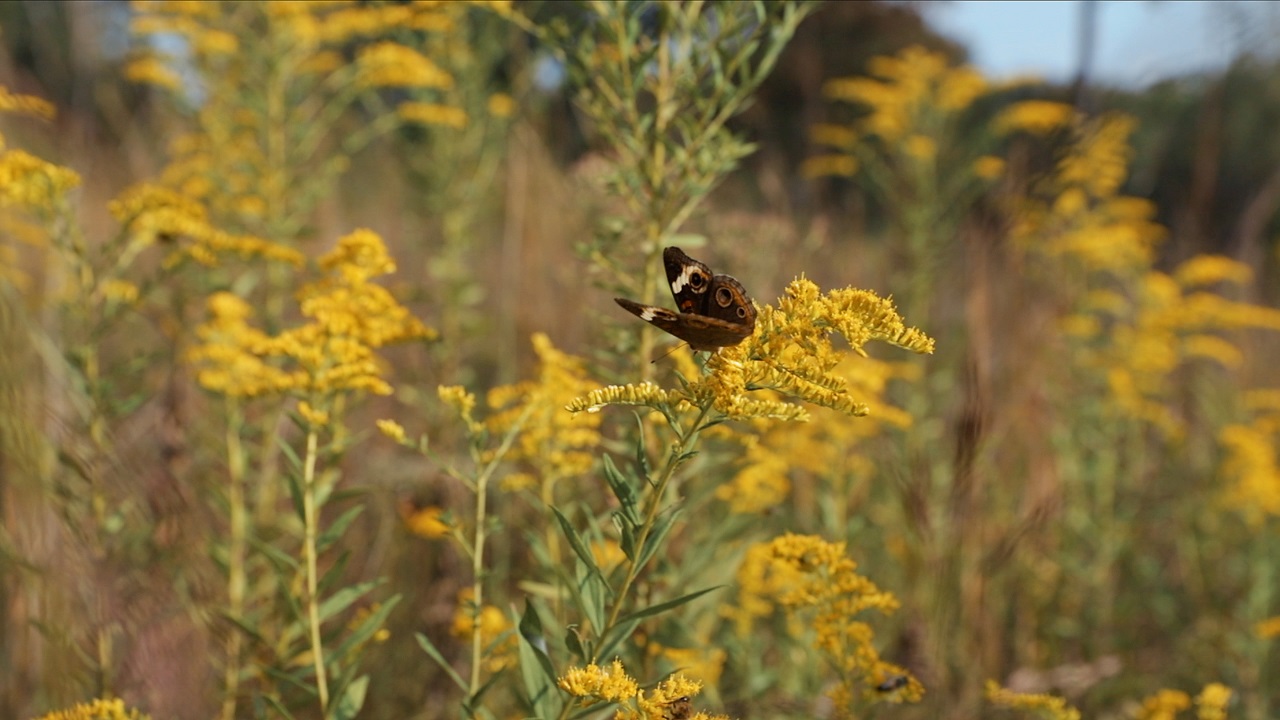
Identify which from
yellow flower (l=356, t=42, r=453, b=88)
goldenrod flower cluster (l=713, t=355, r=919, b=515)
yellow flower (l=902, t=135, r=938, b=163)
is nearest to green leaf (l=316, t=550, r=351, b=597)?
goldenrod flower cluster (l=713, t=355, r=919, b=515)

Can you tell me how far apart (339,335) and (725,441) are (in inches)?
39.3

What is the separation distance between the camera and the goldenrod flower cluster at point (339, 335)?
73.9 inches

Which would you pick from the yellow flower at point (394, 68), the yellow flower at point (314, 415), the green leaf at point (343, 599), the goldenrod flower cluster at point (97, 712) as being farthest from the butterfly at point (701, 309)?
the yellow flower at point (394, 68)

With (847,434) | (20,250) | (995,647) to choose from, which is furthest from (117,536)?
(20,250)

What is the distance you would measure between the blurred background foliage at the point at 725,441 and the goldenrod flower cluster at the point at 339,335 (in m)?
0.14

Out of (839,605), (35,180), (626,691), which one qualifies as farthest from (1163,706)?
(35,180)

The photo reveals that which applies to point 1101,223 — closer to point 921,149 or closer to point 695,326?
point 921,149

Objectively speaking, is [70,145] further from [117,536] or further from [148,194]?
[117,536]

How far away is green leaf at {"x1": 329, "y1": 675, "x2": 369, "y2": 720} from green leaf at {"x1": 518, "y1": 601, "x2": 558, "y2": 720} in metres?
0.32

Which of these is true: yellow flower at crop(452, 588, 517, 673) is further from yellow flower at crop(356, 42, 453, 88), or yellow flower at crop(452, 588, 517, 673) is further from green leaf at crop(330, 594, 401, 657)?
yellow flower at crop(356, 42, 453, 88)

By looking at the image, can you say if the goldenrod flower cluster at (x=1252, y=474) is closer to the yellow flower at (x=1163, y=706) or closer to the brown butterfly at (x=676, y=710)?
the yellow flower at (x=1163, y=706)

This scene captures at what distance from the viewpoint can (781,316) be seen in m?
1.42

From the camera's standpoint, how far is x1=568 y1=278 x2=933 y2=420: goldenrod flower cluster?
1.33m

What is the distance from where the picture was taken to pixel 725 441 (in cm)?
252
